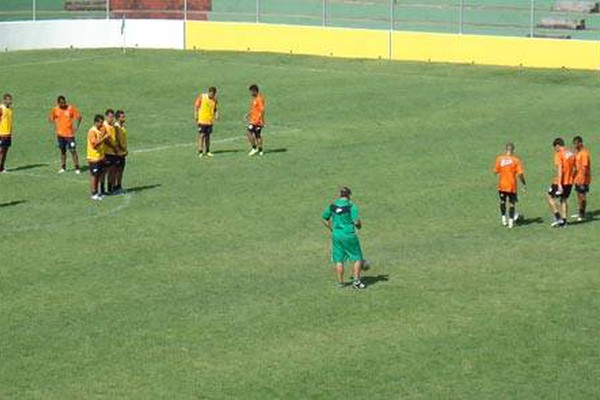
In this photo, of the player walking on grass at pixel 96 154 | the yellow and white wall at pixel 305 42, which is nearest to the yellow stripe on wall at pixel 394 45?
the yellow and white wall at pixel 305 42

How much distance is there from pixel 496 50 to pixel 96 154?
25941 millimetres

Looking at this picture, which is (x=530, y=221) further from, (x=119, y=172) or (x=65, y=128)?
(x=65, y=128)

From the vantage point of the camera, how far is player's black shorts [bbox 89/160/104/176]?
33000mm

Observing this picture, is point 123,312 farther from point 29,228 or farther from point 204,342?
point 29,228

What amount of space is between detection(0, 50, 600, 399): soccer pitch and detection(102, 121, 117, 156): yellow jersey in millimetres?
1015

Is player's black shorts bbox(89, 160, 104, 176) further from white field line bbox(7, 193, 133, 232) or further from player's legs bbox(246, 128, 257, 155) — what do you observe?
player's legs bbox(246, 128, 257, 155)

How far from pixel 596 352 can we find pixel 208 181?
49.0 feet

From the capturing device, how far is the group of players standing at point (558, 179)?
97.9ft

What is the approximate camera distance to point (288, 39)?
200ft

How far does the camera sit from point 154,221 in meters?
30.8

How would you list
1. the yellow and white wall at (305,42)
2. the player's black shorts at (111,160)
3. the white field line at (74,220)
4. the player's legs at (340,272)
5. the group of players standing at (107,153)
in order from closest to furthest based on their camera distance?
the player's legs at (340,272) → the white field line at (74,220) → the group of players standing at (107,153) → the player's black shorts at (111,160) → the yellow and white wall at (305,42)

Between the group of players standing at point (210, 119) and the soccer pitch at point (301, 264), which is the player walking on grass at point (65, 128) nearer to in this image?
the soccer pitch at point (301, 264)

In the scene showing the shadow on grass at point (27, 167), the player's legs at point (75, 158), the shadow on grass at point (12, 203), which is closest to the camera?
the shadow on grass at point (12, 203)

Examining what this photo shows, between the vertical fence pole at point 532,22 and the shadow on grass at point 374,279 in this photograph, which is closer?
the shadow on grass at point 374,279
